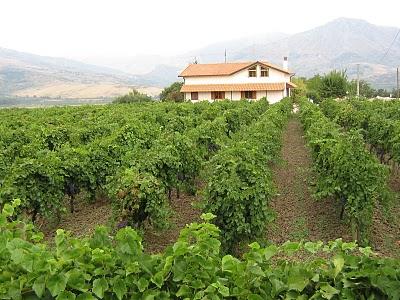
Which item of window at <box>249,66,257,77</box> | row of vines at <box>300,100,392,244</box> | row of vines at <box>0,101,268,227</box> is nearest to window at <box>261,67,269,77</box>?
window at <box>249,66,257,77</box>

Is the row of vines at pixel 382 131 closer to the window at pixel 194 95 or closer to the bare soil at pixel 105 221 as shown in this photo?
the bare soil at pixel 105 221

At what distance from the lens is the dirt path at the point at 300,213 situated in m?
9.05

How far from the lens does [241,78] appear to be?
5241 cm

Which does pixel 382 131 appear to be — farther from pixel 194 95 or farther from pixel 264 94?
pixel 194 95

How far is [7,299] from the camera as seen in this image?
110 inches

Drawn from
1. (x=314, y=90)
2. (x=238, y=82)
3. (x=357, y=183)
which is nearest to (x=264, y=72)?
(x=238, y=82)

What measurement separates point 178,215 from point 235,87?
42615 mm

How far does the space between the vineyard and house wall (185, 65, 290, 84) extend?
32.0m

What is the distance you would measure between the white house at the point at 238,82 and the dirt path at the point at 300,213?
36.7 meters

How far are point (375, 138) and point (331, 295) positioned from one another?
12792 millimetres

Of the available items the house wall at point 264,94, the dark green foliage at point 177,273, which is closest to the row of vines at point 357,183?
the dark green foliage at point 177,273

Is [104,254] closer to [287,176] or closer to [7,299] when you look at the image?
[7,299]

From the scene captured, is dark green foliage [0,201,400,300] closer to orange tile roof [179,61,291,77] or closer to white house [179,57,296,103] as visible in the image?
white house [179,57,296,103]

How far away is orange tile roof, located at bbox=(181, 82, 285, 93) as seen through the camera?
50219 mm
